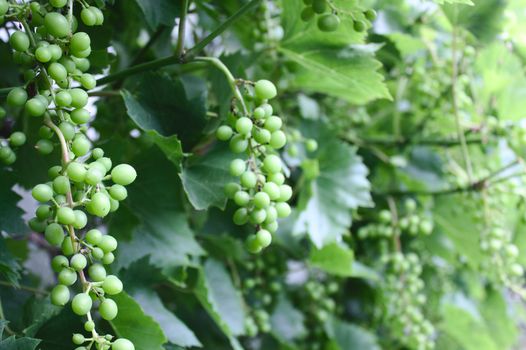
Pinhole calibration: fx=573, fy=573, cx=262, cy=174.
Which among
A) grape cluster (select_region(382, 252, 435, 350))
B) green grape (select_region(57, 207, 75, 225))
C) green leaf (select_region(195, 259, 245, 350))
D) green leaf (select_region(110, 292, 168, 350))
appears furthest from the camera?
grape cluster (select_region(382, 252, 435, 350))

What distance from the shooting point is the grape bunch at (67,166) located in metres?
0.34

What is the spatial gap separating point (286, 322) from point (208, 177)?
1.56 ft

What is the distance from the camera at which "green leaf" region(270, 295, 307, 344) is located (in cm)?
89

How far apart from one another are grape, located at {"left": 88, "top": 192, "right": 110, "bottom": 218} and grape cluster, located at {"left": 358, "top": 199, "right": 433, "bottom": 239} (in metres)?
0.60

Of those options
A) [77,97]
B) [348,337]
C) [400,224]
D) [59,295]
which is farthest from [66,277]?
[348,337]

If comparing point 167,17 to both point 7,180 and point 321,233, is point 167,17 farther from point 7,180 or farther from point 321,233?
point 321,233

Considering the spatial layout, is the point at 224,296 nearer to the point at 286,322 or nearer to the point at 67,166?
the point at 286,322

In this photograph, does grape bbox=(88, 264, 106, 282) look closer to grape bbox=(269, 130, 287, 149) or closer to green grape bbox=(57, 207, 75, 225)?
green grape bbox=(57, 207, 75, 225)

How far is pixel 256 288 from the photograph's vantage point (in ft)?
2.88

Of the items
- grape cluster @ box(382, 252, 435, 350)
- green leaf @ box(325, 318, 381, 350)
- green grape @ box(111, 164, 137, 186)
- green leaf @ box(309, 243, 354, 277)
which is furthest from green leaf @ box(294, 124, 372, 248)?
green grape @ box(111, 164, 137, 186)

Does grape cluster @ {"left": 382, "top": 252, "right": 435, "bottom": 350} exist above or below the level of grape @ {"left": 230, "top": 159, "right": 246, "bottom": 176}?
below

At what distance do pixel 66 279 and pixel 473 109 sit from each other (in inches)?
Answer: 28.7

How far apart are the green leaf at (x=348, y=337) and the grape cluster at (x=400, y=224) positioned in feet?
0.58

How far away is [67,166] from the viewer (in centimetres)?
34
